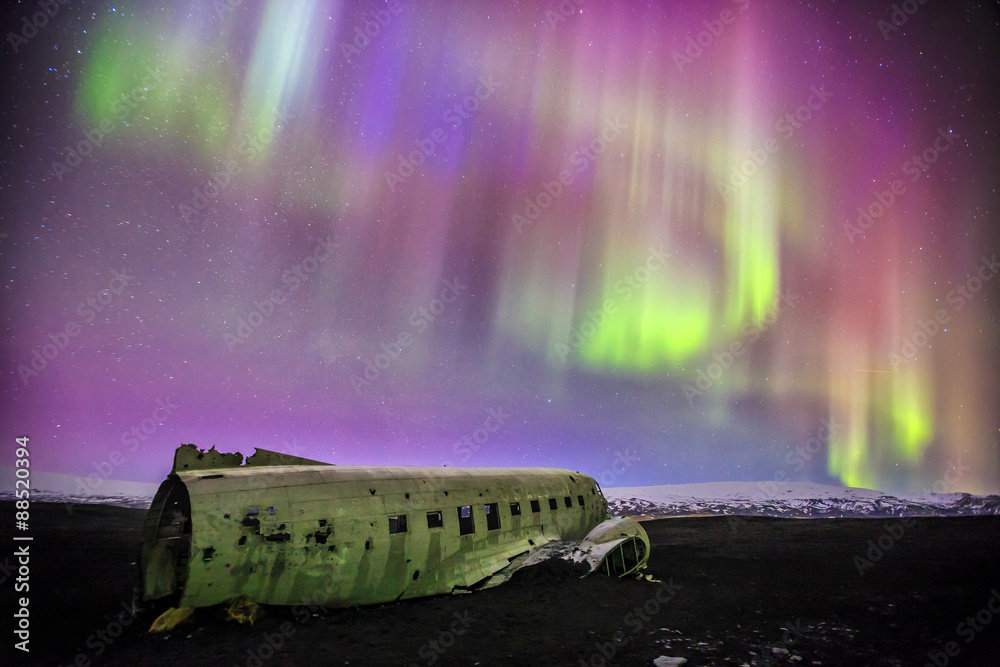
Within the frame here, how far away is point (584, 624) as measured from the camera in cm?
1274

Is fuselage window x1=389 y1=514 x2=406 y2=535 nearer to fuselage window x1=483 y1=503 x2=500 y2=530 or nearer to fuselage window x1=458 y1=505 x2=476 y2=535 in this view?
fuselage window x1=458 y1=505 x2=476 y2=535

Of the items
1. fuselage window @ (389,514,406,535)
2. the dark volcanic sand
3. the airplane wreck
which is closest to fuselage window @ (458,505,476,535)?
the airplane wreck

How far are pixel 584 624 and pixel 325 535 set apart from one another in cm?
756

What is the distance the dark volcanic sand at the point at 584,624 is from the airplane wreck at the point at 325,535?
686mm

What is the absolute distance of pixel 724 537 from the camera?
39.2 meters

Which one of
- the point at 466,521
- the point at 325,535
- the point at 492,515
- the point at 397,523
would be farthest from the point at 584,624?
the point at 325,535

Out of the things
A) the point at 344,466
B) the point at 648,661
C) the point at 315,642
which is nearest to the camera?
the point at 648,661

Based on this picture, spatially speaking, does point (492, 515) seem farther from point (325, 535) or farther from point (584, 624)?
point (325, 535)

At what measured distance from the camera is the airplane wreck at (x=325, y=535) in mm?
11445

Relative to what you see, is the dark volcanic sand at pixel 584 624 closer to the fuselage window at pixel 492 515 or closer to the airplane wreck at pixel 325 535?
the airplane wreck at pixel 325 535

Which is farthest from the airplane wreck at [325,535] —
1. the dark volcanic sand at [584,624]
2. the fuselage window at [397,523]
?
the dark volcanic sand at [584,624]

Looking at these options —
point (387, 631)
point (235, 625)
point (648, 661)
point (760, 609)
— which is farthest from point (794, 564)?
point (235, 625)

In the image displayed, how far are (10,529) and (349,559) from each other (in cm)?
4162

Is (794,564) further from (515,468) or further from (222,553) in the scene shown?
(222,553)
